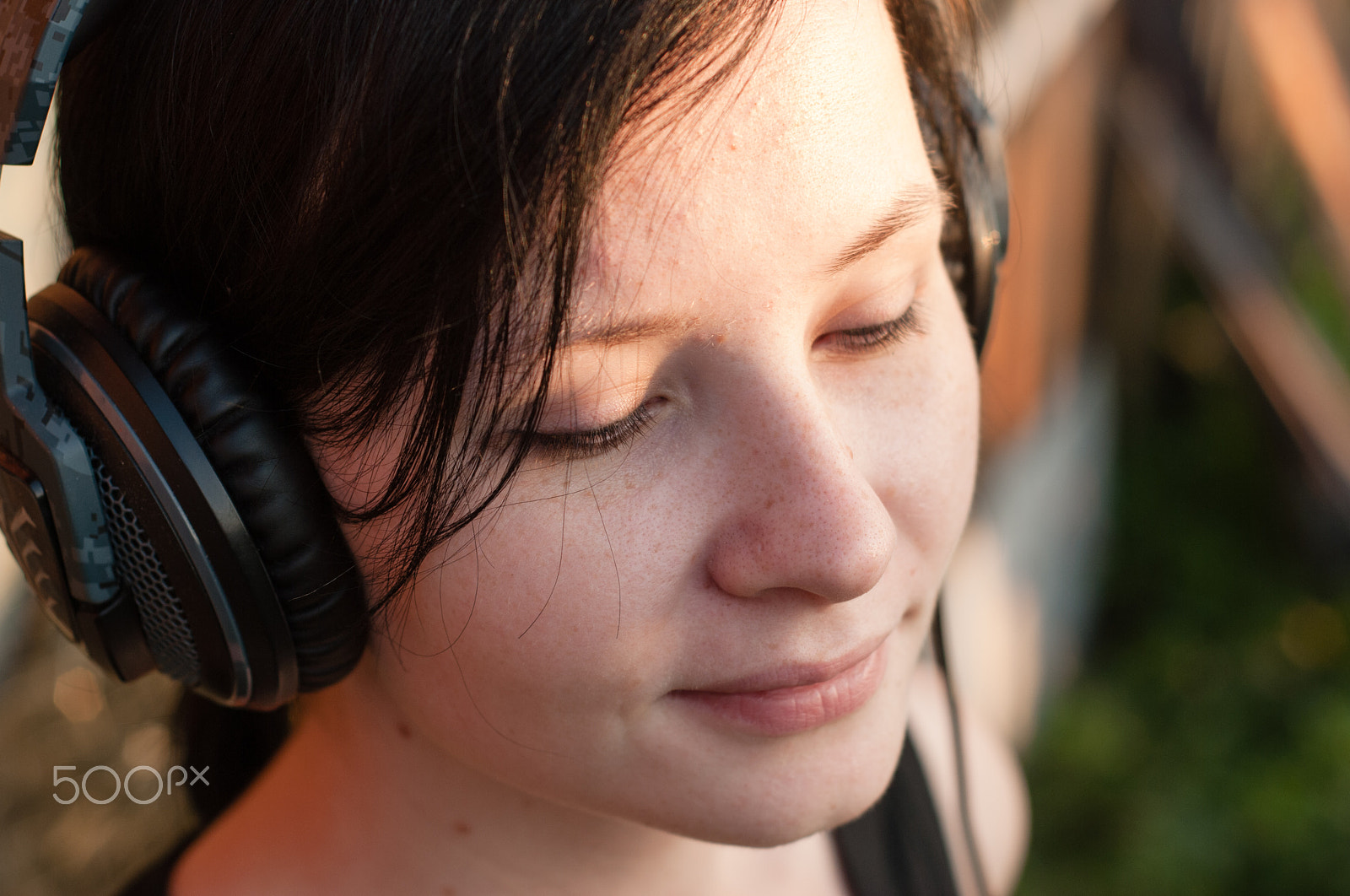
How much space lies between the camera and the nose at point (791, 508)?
71cm

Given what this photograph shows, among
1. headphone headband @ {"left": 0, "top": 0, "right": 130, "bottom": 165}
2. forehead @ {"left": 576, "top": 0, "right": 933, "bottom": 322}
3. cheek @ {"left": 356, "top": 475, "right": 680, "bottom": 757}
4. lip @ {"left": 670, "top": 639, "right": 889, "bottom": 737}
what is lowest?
lip @ {"left": 670, "top": 639, "right": 889, "bottom": 737}

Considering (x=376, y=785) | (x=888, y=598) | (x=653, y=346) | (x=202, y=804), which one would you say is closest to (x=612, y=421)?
(x=653, y=346)

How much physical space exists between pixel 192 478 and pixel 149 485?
31mm

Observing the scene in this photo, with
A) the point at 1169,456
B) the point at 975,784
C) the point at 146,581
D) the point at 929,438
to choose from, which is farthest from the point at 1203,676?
the point at 146,581

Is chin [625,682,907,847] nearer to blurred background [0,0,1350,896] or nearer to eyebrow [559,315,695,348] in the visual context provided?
eyebrow [559,315,695,348]

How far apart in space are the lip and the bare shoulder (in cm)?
63

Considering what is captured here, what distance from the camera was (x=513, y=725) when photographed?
2.56 feet

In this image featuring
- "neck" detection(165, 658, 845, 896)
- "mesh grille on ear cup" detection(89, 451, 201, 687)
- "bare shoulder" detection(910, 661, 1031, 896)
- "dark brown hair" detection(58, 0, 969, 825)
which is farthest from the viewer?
"bare shoulder" detection(910, 661, 1031, 896)

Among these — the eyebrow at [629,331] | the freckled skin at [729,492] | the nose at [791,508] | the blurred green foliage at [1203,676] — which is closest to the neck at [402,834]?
the freckled skin at [729,492]

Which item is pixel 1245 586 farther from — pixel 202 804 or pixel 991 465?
pixel 202 804

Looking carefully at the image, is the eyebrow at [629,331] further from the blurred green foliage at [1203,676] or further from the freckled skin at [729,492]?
the blurred green foliage at [1203,676]

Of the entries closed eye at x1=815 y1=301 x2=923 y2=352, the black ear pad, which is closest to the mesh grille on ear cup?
the black ear pad

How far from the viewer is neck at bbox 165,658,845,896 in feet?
3.17

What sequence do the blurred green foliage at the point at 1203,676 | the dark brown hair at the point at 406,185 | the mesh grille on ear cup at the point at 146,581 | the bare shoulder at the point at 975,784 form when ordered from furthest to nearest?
the blurred green foliage at the point at 1203,676, the bare shoulder at the point at 975,784, the mesh grille on ear cup at the point at 146,581, the dark brown hair at the point at 406,185
